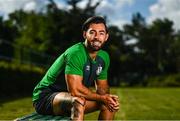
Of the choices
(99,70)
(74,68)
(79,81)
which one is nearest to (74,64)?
(74,68)

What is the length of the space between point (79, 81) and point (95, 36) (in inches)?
23.9

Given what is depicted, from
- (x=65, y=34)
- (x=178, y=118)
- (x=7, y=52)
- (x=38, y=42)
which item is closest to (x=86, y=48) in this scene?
(x=178, y=118)

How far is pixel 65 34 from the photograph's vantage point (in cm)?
7056

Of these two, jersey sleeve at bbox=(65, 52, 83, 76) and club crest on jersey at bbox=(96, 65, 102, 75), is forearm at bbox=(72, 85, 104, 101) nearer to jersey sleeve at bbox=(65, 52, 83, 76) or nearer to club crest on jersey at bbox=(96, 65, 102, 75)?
jersey sleeve at bbox=(65, 52, 83, 76)

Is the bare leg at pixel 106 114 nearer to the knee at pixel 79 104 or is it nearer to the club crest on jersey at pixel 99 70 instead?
the club crest on jersey at pixel 99 70

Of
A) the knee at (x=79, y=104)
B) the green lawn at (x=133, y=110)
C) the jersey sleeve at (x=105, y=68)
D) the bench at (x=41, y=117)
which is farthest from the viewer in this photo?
the green lawn at (x=133, y=110)

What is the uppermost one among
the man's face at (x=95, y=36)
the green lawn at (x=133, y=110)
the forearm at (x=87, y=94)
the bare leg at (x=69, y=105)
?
the man's face at (x=95, y=36)

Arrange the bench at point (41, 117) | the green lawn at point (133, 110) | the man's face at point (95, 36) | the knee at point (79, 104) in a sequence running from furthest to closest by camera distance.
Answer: the green lawn at point (133, 110) < the man's face at point (95, 36) < the bench at point (41, 117) < the knee at point (79, 104)

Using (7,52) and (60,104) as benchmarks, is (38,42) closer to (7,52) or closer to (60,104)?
(7,52)

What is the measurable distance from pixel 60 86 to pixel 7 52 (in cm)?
2151

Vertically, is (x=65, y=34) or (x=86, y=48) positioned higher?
(x=65, y=34)

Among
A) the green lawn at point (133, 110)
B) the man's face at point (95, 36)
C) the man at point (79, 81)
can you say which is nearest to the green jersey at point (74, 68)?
the man at point (79, 81)

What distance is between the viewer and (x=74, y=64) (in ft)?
21.0

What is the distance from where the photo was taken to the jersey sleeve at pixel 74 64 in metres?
6.38
